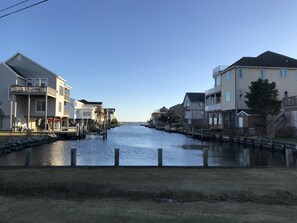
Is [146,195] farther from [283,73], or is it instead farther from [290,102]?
[283,73]

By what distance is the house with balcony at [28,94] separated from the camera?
169 feet

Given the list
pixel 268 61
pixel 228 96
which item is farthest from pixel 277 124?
pixel 268 61

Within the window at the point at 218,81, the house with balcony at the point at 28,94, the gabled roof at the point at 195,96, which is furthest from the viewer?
the gabled roof at the point at 195,96

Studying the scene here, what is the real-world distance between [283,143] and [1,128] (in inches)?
1634

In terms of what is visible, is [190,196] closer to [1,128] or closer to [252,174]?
[252,174]

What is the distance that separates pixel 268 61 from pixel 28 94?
131 feet

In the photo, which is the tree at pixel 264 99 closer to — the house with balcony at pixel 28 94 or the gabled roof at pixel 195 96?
the house with balcony at pixel 28 94

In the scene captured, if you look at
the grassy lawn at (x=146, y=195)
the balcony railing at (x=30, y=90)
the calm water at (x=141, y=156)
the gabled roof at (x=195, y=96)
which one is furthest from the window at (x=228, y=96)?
the gabled roof at (x=195, y=96)

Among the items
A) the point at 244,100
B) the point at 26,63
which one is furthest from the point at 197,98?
the point at 26,63

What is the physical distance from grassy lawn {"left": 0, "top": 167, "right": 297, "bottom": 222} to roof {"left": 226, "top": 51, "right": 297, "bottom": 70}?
1751 inches

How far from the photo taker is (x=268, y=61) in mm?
57562

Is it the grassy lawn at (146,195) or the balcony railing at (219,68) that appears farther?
the balcony railing at (219,68)

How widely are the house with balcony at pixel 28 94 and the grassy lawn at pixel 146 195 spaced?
39.4 metres

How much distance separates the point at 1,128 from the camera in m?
52.7
